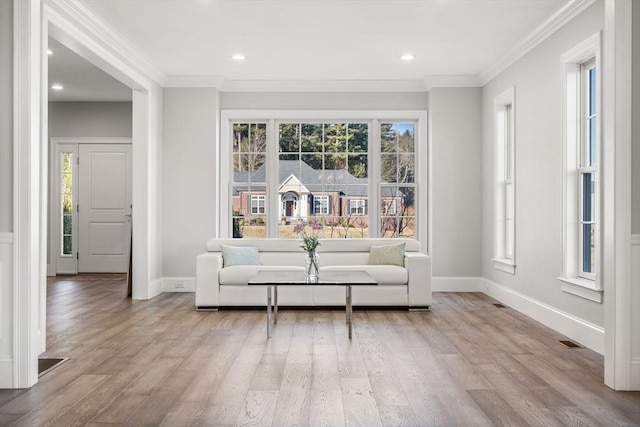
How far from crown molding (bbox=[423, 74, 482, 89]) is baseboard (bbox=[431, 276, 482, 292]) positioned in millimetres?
2548

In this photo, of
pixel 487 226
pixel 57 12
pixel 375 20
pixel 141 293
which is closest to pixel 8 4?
pixel 57 12

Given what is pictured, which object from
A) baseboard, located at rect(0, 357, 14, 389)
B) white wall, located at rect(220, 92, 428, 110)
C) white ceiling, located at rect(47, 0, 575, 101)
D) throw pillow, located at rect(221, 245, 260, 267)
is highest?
white ceiling, located at rect(47, 0, 575, 101)

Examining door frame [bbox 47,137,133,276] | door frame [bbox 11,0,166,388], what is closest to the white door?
door frame [bbox 47,137,133,276]

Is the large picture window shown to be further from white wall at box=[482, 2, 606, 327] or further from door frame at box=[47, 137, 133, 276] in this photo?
door frame at box=[47, 137, 133, 276]

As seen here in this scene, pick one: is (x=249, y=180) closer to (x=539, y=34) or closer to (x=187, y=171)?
(x=187, y=171)

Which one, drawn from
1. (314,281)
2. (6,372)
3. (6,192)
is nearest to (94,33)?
(6,192)

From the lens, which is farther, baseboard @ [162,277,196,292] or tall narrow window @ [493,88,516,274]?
baseboard @ [162,277,196,292]

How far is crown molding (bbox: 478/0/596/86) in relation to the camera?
460 centimetres

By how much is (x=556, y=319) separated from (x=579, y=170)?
4.38ft

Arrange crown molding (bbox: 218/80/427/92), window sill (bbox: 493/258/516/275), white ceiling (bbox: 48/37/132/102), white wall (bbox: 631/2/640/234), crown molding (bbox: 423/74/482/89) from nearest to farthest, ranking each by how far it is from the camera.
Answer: white wall (bbox: 631/2/640/234), window sill (bbox: 493/258/516/275), white ceiling (bbox: 48/37/132/102), crown molding (bbox: 423/74/482/89), crown molding (bbox: 218/80/427/92)

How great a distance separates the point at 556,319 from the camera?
16.3ft

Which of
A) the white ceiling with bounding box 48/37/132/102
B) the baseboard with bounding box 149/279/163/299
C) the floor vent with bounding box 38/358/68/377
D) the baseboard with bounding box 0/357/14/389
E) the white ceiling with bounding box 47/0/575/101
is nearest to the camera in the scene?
the baseboard with bounding box 0/357/14/389

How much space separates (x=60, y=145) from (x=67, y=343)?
5.77 meters

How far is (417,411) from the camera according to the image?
2.94 metres
